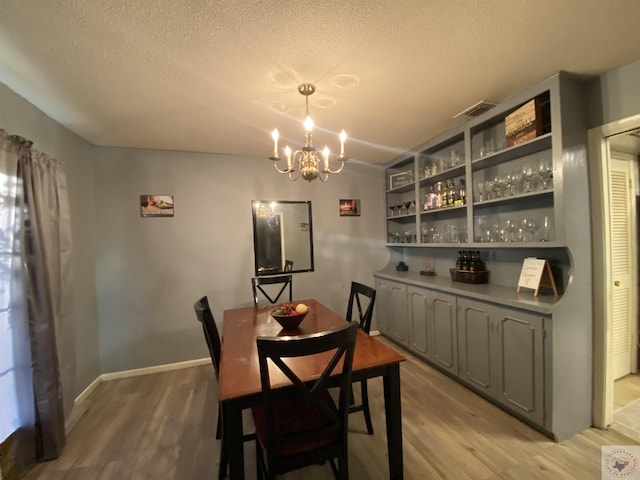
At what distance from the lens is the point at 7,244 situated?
1554 mm

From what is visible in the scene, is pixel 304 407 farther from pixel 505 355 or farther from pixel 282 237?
pixel 282 237

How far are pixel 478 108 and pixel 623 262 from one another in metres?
1.92

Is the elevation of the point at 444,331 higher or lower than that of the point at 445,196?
lower

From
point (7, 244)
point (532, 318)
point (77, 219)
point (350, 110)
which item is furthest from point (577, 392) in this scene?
point (77, 219)

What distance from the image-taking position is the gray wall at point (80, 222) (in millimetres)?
2043

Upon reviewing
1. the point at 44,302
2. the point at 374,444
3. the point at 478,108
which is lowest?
the point at 374,444

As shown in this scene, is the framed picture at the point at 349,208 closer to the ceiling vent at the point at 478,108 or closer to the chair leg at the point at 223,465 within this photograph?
the ceiling vent at the point at 478,108

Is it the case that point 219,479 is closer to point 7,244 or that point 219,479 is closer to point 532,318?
point 7,244

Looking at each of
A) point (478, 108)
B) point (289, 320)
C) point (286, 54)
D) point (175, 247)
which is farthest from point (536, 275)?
point (175, 247)

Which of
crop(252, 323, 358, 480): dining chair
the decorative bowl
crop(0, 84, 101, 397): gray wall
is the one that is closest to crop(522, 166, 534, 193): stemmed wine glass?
crop(252, 323, 358, 480): dining chair

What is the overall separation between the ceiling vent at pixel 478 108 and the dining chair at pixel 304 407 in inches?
81.3

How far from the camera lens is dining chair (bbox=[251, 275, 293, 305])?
2.70 m

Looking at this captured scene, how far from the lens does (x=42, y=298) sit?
5.57 feet

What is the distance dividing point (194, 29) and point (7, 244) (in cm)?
168
